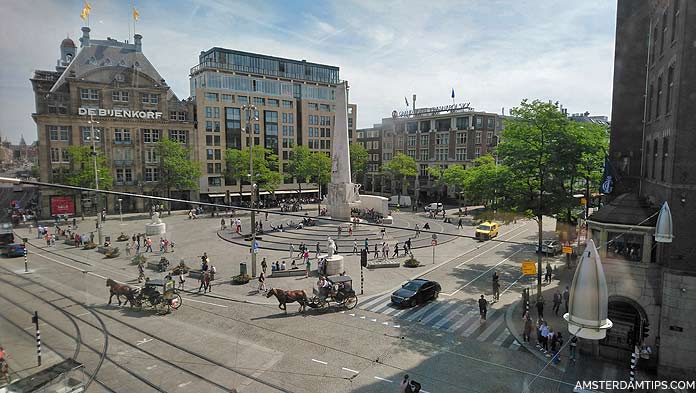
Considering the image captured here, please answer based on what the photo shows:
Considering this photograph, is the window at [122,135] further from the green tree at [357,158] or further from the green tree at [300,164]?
the green tree at [357,158]

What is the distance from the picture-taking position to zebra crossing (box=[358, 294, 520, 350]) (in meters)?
18.5

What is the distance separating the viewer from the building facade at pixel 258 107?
2753 inches

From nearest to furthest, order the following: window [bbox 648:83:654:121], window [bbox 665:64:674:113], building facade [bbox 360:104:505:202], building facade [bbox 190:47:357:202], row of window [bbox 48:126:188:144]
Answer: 1. window [bbox 665:64:674:113]
2. window [bbox 648:83:654:121]
3. row of window [bbox 48:126:188:144]
4. building facade [bbox 190:47:357:202]
5. building facade [bbox 360:104:505:202]

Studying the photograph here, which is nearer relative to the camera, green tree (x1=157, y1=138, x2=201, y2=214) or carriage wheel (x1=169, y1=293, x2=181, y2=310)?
carriage wheel (x1=169, y1=293, x2=181, y2=310)

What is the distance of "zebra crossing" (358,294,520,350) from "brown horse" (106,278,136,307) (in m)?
14.4

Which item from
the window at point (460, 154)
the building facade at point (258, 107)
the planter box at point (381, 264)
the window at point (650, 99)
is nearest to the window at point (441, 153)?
the window at point (460, 154)

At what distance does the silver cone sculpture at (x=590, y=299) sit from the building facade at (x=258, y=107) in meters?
65.7

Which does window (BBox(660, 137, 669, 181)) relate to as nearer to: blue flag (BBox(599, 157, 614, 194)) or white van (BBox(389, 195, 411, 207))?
blue flag (BBox(599, 157, 614, 194))

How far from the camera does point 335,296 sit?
21.2m

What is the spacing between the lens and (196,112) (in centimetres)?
6819

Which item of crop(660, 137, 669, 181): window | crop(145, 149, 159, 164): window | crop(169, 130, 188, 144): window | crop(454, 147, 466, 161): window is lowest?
crop(660, 137, 669, 181): window

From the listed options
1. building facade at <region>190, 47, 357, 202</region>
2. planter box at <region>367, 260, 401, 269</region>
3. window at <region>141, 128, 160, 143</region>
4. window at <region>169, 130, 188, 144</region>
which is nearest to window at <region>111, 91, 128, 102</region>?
planter box at <region>367, 260, 401, 269</region>

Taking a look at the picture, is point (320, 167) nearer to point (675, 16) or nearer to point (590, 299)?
point (675, 16)

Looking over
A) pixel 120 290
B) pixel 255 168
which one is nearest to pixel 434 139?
pixel 255 168
